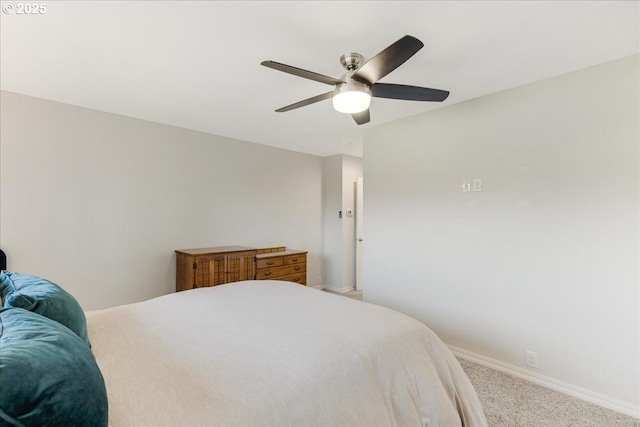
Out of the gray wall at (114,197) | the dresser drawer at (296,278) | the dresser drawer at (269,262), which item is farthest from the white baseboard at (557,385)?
the gray wall at (114,197)

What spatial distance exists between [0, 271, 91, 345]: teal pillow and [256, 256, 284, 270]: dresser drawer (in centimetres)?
238

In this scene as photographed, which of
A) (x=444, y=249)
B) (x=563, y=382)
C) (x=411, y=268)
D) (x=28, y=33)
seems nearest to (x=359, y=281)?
(x=411, y=268)

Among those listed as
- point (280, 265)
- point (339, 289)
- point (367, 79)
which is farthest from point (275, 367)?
point (339, 289)

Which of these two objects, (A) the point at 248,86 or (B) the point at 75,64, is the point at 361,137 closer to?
(A) the point at 248,86

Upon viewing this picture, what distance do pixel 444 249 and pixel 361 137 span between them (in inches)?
70.7

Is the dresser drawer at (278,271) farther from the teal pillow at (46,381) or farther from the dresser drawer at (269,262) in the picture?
the teal pillow at (46,381)

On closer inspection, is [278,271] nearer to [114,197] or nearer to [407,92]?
[114,197]

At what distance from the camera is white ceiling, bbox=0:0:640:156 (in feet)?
5.17

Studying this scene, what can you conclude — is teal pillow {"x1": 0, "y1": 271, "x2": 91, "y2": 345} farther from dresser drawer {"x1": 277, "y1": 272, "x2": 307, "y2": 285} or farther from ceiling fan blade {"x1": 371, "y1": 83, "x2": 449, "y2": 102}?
dresser drawer {"x1": 277, "y1": 272, "x2": 307, "y2": 285}

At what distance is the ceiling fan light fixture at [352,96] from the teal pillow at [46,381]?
Result: 5.49 feet

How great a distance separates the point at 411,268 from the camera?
3.15 m

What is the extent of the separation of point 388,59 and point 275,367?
1.51 metres

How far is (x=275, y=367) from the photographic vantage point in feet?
3.53

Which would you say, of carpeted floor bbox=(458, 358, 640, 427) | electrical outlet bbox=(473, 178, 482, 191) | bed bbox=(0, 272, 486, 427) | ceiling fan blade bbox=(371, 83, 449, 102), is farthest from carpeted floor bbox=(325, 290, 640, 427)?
ceiling fan blade bbox=(371, 83, 449, 102)
